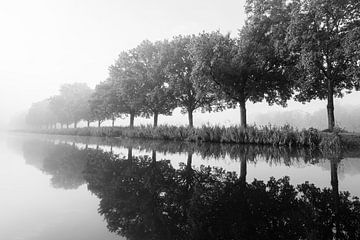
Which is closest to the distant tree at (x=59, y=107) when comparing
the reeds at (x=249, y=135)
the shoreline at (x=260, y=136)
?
the reeds at (x=249, y=135)

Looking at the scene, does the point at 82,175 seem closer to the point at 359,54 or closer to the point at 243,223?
the point at 243,223

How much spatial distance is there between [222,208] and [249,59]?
1114 inches

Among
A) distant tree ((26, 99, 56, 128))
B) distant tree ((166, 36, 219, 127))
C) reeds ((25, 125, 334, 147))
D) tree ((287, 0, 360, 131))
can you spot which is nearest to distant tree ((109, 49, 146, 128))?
distant tree ((166, 36, 219, 127))

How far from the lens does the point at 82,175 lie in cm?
920

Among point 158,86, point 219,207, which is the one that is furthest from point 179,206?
point 158,86

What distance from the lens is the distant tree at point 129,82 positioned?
4841 cm

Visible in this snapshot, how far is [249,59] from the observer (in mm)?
31438

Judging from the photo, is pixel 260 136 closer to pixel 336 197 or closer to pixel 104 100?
pixel 336 197

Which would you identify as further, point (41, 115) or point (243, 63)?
point (41, 115)

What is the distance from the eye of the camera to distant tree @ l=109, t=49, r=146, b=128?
48406 millimetres

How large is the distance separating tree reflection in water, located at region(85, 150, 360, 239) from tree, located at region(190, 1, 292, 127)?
2429 centimetres

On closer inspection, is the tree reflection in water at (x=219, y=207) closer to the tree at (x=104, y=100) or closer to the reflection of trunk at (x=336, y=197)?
the reflection of trunk at (x=336, y=197)

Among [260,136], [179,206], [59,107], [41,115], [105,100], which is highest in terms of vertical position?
[59,107]

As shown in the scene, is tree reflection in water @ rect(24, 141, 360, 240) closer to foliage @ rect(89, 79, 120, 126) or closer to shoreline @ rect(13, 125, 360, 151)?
shoreline @ rect(13, 125, 360, 151)
